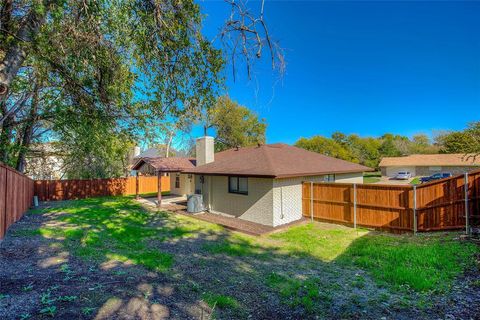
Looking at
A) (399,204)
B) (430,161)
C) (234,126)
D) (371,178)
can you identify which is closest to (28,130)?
(399,204)

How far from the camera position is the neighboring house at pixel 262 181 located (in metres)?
10.3

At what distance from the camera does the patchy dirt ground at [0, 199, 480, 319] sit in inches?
129

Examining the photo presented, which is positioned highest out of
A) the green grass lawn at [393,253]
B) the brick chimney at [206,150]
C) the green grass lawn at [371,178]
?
the brick chimney at [206,150]

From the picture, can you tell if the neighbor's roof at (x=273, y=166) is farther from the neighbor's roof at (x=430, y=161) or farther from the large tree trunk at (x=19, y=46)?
the neighbor's roof at (x=430, y=161)

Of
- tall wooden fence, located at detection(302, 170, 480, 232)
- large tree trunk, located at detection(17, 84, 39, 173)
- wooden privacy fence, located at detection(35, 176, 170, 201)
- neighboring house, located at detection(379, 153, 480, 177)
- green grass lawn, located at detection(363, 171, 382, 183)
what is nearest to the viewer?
tall wooden fence, located at detection(302, 170, 480, 232)

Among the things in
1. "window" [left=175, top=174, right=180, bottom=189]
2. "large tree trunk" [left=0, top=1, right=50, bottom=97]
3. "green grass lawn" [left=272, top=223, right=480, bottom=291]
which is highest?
"large tree trunk" [left=0, top=1, right=50, bottom=97]

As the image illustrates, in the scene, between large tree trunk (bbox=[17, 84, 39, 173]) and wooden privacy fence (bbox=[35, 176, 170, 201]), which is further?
wooden privacy fence (bbox=[35, 176, 170, 201])

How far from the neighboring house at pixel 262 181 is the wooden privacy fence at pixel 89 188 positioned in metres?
10.4

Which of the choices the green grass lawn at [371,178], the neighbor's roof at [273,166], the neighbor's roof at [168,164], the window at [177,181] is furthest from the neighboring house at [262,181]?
the green grass lawn at [371,178]

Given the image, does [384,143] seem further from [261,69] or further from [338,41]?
[261,69]

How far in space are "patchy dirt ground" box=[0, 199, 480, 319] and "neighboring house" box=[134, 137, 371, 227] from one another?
14.3 ft

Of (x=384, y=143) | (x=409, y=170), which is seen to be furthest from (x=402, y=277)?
(x=384, y=143)

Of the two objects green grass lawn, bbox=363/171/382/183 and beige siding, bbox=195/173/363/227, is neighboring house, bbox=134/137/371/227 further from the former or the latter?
green grass lawn, bbox=363/171/382/183

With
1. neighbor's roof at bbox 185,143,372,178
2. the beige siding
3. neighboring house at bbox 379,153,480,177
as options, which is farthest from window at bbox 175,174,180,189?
neighboring house at bbox 379,153,480,177
